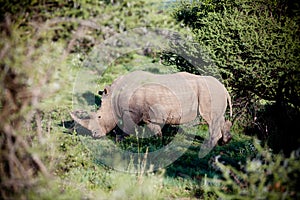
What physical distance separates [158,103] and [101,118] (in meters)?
1.31

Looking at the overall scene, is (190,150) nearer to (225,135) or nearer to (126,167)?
(225,135)

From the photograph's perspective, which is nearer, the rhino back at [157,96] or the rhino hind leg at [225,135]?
the rhino back at [157,96]

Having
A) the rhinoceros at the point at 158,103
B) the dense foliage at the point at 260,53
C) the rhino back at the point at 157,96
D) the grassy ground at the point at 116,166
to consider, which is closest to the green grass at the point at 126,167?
the grassy ground at the point at 116,166

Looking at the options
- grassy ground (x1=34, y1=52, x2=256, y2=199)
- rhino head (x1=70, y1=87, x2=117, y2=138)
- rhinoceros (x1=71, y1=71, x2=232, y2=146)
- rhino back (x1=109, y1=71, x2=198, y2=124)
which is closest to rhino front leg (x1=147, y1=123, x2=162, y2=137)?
rhinoceros (x1=71, y1=71, x2=232, y2=146)

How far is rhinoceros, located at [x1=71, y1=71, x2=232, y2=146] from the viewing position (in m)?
8.42

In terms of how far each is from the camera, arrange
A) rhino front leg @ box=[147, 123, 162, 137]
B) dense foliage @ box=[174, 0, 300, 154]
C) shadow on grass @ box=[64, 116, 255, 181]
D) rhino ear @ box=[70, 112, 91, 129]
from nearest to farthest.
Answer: shadow on grass @ box=[64, 116, 255, 181] < rhino ear @ box=[70, 112, 91, 129] < dense foliage @ box=[174, 0, 300, 154] < rhino front leg @ box=[147, 123, 162, 137]

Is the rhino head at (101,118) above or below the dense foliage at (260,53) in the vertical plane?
below

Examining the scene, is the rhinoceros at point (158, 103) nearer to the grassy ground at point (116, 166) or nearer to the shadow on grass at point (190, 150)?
the shadow on grass at point (190, 150)

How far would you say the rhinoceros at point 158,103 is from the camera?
8422 millimetres

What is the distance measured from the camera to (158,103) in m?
8.78

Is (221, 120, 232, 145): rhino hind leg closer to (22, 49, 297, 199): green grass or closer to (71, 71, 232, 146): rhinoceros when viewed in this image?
(71, 71, 232, 146): rhinoceros

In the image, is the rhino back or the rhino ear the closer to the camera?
the rhino ear

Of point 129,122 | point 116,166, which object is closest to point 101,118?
point 129,122

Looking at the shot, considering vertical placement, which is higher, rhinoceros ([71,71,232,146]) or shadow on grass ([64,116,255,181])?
rhinoceros ([71,71,232,146])
